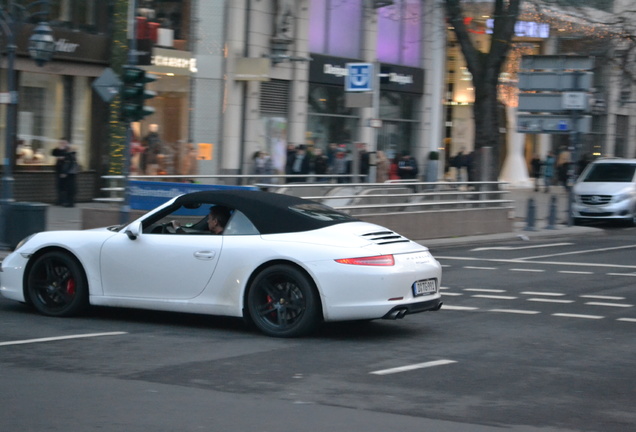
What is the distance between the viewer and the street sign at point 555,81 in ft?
85.6

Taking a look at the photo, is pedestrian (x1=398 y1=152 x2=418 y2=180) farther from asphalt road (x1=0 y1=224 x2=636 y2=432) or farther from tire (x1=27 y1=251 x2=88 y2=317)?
tire (x1=27 y1=251 x2=88 y2=317)

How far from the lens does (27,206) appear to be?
1688 centimetres

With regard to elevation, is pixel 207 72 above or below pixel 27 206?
above

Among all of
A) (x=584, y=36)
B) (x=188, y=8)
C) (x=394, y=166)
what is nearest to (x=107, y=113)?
(x=188, y=8)

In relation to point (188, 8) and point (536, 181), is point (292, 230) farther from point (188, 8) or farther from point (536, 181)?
point (536, 181)

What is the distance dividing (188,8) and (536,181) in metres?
19.7

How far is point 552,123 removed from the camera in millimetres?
26781

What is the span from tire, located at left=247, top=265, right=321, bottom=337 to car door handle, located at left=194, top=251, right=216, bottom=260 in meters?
0.48

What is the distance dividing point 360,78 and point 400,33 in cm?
1875

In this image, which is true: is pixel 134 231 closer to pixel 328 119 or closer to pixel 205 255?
pixel 205 255

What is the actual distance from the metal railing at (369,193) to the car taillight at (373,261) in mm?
8214

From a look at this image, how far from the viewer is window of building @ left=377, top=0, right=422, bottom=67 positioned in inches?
1518

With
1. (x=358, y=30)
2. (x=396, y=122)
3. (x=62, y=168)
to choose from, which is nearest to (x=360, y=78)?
(x=62, y=168)

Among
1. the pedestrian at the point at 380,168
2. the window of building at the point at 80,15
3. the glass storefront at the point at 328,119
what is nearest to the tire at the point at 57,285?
the window of building at the point at 80,15
